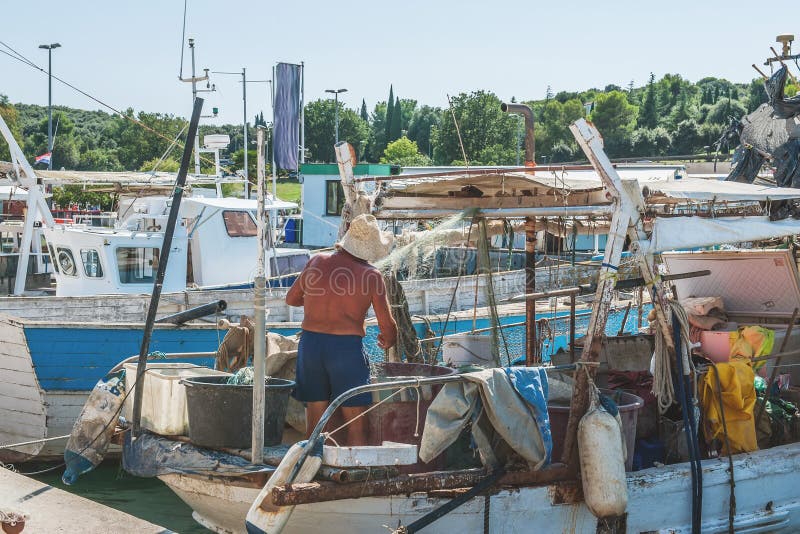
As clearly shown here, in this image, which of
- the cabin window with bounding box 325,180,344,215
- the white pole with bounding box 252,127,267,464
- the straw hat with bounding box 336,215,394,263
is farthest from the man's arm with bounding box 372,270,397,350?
the cabin window with bounding box 325,180,344,215

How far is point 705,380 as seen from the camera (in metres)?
6.84

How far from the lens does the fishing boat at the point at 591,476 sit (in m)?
5.62

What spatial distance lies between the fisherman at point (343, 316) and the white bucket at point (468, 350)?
3005 mm

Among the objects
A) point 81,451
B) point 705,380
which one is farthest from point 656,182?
point 81,451

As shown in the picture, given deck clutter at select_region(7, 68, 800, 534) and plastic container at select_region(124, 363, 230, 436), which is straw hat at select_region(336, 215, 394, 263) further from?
plastic container at select_region(124, 363, 230, 436)

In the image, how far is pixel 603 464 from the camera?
227 inches

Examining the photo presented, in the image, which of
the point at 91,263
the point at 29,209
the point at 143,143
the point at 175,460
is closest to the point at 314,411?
the point at 175,460

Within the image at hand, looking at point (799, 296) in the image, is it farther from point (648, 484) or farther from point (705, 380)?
point (648, 484)

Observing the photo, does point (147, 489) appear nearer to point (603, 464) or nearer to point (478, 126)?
point (603, 464)

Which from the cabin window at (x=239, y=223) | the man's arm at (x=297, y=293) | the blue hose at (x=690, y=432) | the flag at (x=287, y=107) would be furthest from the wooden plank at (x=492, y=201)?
the flag at (x=287, y=107)

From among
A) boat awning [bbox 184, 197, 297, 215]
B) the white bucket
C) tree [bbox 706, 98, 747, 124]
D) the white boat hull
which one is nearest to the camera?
the white boat hull

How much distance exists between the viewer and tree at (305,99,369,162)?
74062 mm

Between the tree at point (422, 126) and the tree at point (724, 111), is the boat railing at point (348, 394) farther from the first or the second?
the tree at point (422, 126)

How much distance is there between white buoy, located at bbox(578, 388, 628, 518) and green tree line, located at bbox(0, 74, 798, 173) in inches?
1491
